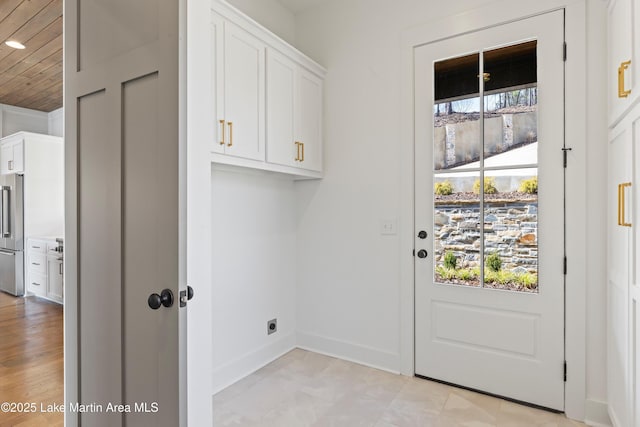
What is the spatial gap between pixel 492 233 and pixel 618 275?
66cm

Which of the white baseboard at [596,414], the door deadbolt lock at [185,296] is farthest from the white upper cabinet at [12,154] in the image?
the white baseboard at [596,414]

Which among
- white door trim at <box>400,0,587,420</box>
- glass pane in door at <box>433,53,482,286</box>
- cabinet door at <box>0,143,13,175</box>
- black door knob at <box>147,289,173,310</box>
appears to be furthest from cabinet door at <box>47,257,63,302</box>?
white door trim at <box>400,0,587,420</box>

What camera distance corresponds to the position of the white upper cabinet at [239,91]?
1980 millimetres

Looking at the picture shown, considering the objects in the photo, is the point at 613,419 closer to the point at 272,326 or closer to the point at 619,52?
the point at 619,52

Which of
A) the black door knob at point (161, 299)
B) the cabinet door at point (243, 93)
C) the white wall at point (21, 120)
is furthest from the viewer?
the white wall at point (21, 120)

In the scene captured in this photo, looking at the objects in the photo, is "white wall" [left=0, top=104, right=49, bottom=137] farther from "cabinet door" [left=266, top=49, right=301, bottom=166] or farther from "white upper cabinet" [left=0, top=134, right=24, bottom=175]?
"cabinet door" [left=266, top=49, right=301, bottom=166]

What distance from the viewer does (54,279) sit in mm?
4543

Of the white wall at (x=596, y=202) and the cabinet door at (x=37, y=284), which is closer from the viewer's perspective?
the white wall at (x=596, y=202)

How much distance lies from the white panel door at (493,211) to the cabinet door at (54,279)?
4.41m

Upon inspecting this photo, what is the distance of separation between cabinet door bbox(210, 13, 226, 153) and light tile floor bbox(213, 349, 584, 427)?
4.99ft

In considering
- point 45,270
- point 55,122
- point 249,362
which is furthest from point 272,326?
point 55,122

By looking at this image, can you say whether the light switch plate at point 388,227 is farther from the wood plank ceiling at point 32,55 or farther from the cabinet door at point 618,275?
the wood plank ceiling at point 32,55

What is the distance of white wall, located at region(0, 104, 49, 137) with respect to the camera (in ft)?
17.3

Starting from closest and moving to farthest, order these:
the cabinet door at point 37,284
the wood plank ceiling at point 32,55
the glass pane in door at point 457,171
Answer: the glass pane in door at point 457,171 → the wood plank ceiling at point 32,55 → the cabinet door at point 37,284
